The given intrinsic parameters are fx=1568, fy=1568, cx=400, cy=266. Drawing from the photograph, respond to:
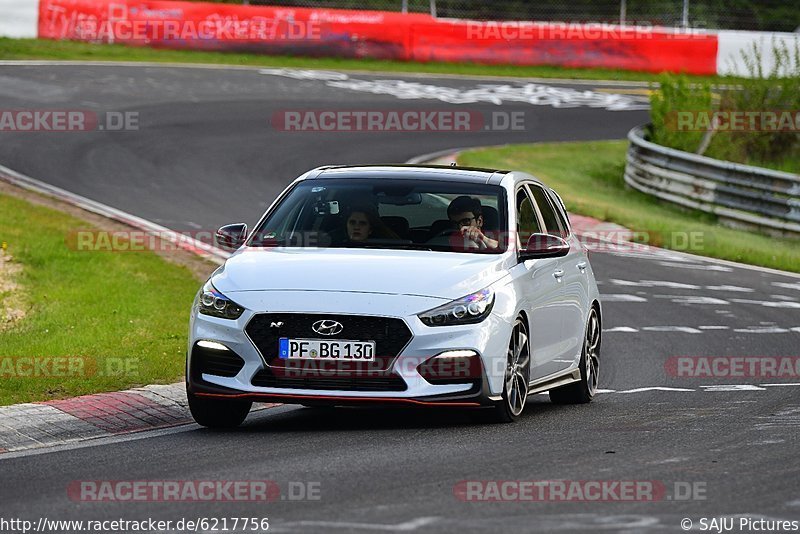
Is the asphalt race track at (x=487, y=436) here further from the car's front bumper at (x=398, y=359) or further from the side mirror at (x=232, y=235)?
the side mirror at (x=232, y=235)

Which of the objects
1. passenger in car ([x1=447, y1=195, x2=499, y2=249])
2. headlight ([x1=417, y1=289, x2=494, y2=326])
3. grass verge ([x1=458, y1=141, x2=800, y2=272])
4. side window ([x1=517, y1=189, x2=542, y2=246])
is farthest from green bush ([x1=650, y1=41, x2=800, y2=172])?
headlight ([x1=417, y1=289, x2=494, y2=326])

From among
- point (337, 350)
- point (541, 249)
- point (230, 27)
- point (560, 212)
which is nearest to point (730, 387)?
point (560, 212)

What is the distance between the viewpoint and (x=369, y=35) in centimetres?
3953

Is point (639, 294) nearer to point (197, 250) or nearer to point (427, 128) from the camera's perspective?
point (197, 250)

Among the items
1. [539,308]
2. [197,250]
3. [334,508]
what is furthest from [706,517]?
[197,250]

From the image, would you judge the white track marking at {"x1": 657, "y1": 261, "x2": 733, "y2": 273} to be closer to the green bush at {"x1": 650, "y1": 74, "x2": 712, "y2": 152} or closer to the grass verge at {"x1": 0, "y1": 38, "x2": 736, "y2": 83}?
the green bush at {"x1": 650, "y1": 74, "x2": 712, "y2": 152}

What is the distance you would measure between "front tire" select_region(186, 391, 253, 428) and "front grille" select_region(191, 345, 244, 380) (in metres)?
0.19

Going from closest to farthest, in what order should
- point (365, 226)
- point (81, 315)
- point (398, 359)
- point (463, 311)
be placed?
1. point (398, 359)
2. point (463, 311)
3. point (365, 226)
4. point (81, 315)

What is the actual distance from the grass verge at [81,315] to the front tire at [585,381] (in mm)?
2755

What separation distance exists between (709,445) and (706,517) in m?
2.11

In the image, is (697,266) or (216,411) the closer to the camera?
(216,411)

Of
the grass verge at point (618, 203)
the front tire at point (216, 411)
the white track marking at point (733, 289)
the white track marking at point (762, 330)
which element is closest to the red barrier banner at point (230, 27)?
the grass verge at point (618, 203)

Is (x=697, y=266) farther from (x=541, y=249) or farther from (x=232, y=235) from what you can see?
(x=232, y=235)

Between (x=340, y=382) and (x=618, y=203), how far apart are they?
18.0 meters
